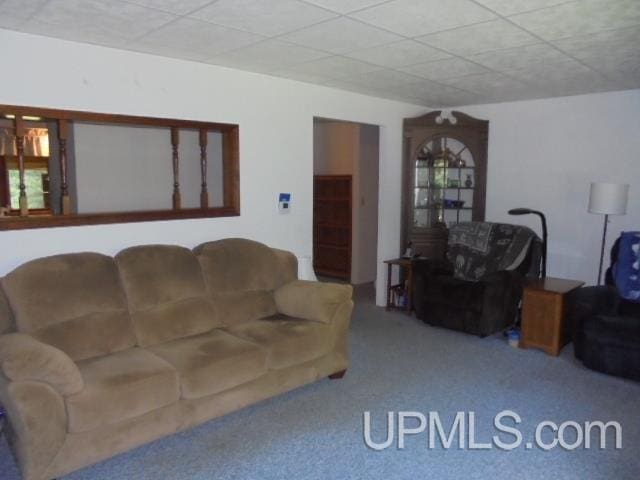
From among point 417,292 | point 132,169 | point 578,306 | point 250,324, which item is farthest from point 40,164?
point 578,306

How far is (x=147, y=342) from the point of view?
3039mm

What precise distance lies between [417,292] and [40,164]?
5.24m

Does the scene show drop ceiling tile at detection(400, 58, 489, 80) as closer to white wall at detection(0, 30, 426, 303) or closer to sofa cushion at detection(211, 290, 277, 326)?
white wall at detection(0, 30, 426, 303)

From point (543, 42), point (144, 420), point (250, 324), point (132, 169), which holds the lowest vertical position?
point (144, 420)

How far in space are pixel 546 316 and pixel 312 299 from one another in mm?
2023

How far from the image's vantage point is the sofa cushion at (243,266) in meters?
3.51

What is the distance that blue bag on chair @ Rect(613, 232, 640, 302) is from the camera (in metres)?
3.93

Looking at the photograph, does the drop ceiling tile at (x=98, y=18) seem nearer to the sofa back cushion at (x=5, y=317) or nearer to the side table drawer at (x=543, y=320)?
the sofa back cushion at (x=5, y=317)

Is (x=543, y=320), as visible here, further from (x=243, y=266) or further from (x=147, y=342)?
(x=147, y=342)

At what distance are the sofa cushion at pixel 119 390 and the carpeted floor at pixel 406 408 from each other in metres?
0.30

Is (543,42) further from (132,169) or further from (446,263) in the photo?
(132,169)

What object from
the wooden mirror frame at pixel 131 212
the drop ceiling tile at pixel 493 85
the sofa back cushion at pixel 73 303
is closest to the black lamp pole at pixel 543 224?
the drop ceiling tile at pixel 493 85

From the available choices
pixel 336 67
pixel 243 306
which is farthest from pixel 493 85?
pixel 243 306

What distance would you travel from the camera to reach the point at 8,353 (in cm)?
218
